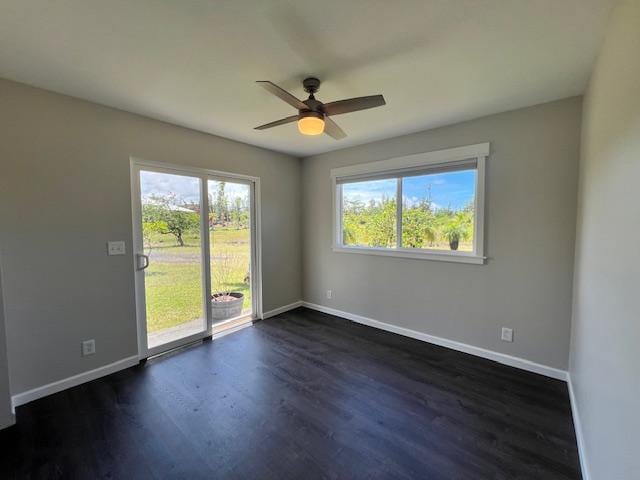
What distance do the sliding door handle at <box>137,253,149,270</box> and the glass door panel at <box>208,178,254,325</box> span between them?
728 millimetres

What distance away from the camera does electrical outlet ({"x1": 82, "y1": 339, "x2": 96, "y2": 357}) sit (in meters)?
2.38

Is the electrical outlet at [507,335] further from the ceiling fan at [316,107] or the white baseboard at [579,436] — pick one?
the ceiling fan at [316,107]

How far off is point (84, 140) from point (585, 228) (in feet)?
13.2

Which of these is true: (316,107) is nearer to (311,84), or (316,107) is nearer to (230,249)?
(311,84)

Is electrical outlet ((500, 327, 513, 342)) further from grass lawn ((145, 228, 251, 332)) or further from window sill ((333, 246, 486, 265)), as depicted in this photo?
grass lawn ((145, 228, 251, 332))

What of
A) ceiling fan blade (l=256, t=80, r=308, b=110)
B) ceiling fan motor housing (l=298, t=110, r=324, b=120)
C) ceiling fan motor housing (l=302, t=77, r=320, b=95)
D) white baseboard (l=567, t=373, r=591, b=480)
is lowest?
white baseboard (l=567, t=373, r=591, b=480)

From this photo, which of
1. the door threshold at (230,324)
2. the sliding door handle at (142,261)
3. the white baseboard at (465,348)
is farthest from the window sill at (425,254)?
the sliding door handle at (142,261)

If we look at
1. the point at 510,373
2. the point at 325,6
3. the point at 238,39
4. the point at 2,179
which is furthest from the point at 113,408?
the point at 510,373

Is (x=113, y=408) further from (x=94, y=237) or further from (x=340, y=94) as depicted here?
(x=340, y=94)

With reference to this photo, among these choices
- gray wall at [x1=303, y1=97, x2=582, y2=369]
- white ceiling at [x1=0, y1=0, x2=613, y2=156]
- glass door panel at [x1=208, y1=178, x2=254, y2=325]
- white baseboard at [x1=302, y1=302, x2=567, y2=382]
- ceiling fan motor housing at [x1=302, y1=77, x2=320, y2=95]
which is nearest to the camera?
white ceiling at [x1=0, y1=0, x2=613, y2=156]

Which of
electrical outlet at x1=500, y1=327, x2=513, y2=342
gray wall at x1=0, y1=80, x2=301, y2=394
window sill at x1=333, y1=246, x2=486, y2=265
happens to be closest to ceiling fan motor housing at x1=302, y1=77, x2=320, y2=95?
gray wall at x1=0, y1=80, x2=301, y2=394

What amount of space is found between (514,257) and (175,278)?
355 centimetres

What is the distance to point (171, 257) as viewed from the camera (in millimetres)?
2986

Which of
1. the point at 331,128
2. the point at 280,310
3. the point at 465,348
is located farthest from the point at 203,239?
the point at 465,348
